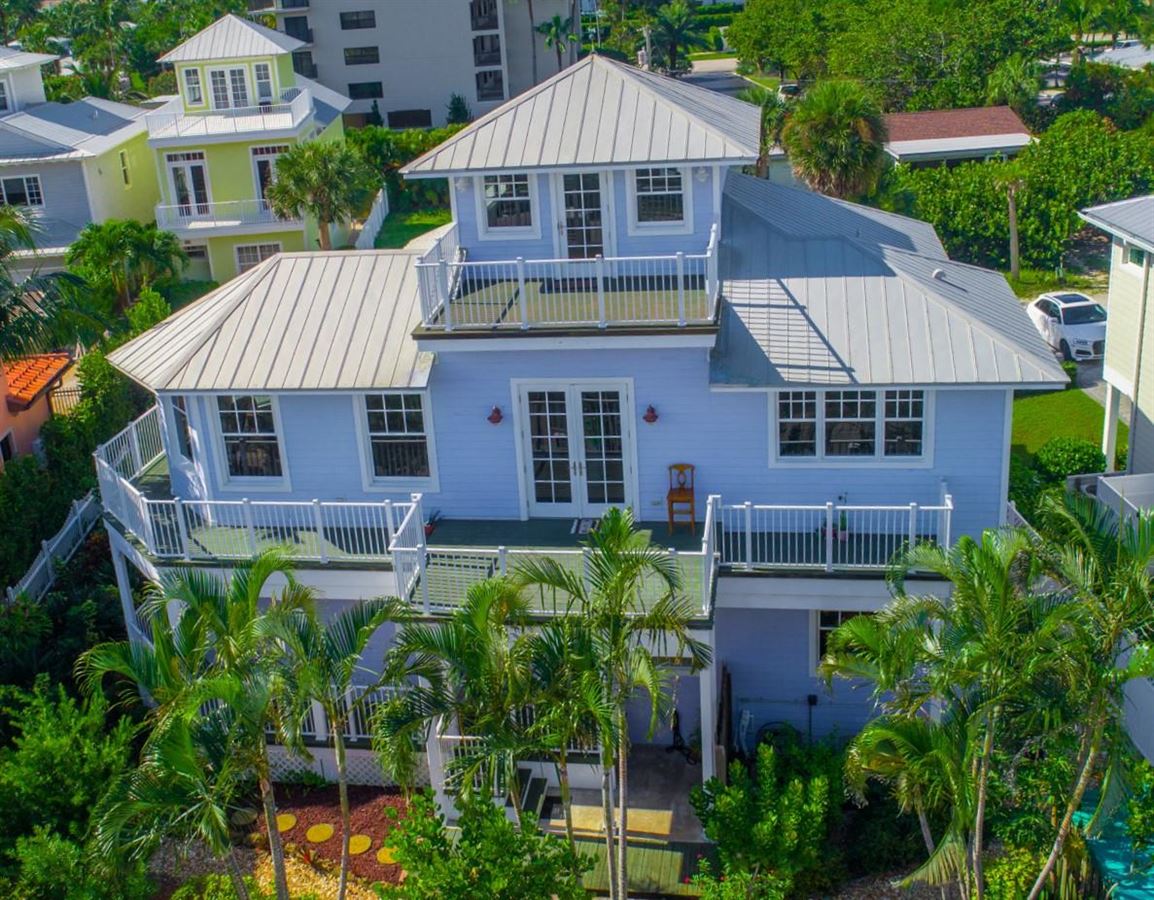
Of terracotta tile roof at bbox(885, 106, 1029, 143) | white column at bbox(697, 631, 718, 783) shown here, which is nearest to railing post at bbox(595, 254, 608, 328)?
white column at bbox(697, 631, 718, 783)

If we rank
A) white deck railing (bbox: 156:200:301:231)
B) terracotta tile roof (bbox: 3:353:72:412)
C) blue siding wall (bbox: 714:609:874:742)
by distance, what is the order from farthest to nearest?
white deck railing (bbox: 156:200:301:231) < terracotta tile roof (bbox: 3:353:72:412) < blue siding wall (bbox: 714:609:874:742)

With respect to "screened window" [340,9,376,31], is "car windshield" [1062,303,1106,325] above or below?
below

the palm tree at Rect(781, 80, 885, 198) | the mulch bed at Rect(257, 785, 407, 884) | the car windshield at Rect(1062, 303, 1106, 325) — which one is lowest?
the mulch bed at Rect(257, 785, 407, 884)

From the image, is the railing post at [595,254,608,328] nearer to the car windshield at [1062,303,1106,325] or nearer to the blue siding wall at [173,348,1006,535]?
the blue siding wall at [173,348,1006,535]

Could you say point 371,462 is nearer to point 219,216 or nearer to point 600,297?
point 600,297

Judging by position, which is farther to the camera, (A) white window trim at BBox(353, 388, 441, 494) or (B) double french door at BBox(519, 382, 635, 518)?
(A) white window trim at BBox(353, 388, 441, 494)

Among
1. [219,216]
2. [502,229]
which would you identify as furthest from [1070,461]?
[219,216]

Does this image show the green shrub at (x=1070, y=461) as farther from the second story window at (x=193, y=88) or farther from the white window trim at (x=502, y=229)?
the second story window at (x=193, y=88)

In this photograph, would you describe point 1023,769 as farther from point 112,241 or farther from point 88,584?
point 112,241

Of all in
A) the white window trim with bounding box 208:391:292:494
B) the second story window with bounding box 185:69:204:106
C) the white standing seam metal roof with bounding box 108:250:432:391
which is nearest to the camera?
the white standing seam metal roof with bounding box 108:250:432:391
